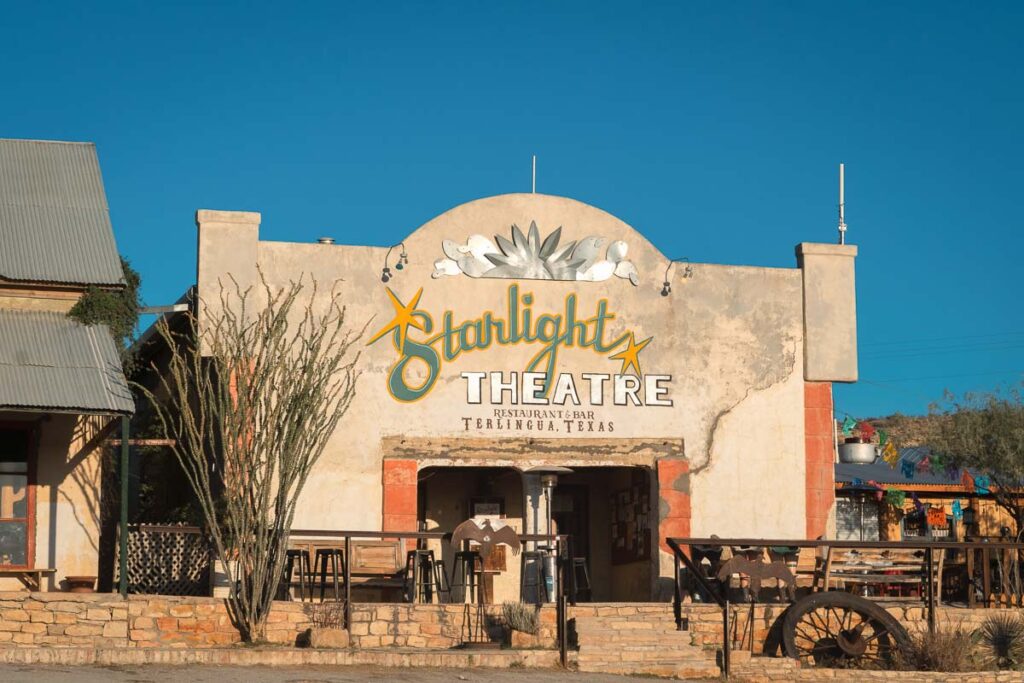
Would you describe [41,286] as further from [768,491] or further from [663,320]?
[768,491]

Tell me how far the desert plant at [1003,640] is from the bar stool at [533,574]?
5925 mm

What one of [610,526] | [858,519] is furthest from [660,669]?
[858,519]

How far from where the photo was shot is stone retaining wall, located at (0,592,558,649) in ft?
59.0

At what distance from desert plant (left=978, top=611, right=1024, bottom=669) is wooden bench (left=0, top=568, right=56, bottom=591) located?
12.3 meters

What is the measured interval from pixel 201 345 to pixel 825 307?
30.8ft

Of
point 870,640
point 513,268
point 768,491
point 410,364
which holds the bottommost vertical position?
point 870,640

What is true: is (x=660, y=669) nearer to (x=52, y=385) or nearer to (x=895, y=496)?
(x=52, y=385)

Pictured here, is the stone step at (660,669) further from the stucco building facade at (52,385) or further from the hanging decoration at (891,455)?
the hanging decoration at (891,455)

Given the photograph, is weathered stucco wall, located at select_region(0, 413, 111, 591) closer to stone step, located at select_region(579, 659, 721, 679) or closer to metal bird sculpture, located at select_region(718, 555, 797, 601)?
stone step, located at select_region(579, 659, 721, 679)

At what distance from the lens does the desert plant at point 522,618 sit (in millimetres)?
18891

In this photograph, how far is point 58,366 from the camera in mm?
19047

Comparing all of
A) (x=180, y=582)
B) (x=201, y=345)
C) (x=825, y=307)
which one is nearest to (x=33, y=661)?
(x=180, y=582)

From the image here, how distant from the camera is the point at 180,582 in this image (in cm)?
2011

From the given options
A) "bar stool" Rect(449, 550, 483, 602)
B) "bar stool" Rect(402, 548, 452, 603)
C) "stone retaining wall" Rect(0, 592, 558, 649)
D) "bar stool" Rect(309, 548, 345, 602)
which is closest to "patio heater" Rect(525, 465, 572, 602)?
"bar stool" Rect(449, 550, 483, 602)
